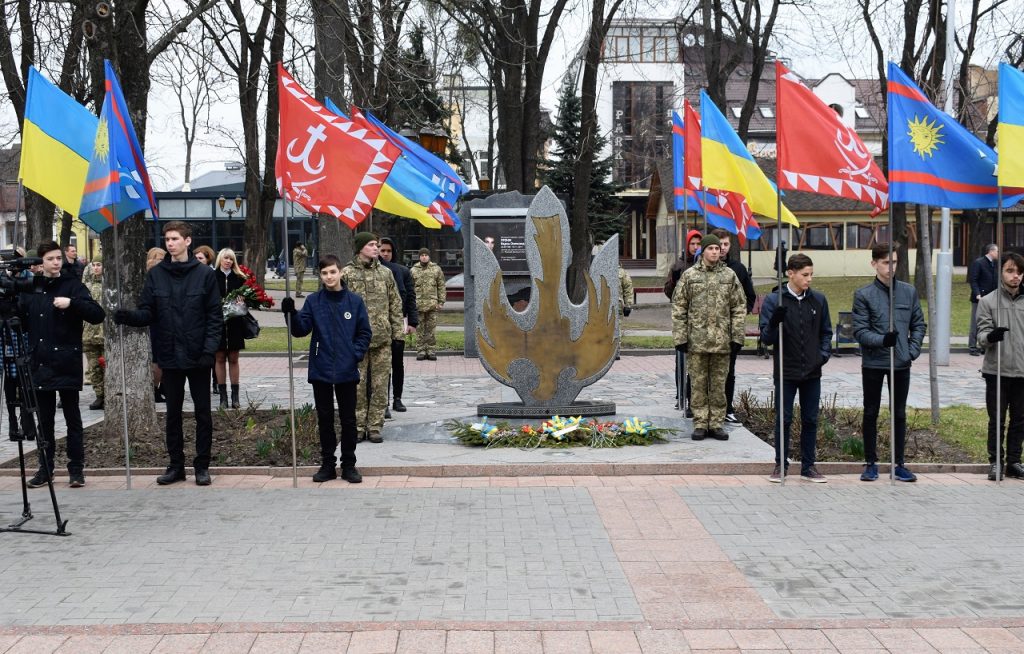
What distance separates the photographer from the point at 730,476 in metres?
9.13

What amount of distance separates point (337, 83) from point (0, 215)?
60.6 metres

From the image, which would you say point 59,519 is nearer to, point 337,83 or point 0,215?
point 337,83

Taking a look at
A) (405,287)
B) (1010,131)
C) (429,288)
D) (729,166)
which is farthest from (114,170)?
(429,288)

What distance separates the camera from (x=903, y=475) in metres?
8.80

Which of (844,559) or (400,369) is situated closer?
(844,559)

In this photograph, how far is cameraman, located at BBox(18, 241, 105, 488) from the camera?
8.39 metres

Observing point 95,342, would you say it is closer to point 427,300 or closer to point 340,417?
point 340,417

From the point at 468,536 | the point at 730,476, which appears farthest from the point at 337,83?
the point at 468,536

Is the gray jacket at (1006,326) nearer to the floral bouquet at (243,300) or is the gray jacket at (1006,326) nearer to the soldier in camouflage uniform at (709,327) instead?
the soldier in camouflage uniform at (709,327)

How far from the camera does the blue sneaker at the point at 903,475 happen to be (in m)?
8.77

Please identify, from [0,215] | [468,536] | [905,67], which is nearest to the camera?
[468,536]

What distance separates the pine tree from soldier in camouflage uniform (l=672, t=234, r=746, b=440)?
34980mm

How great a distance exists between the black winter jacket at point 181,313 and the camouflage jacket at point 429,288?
976 cm

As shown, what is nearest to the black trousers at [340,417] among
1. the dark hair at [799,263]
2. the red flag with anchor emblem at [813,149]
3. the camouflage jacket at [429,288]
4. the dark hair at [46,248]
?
the dark hair at [46,248]
